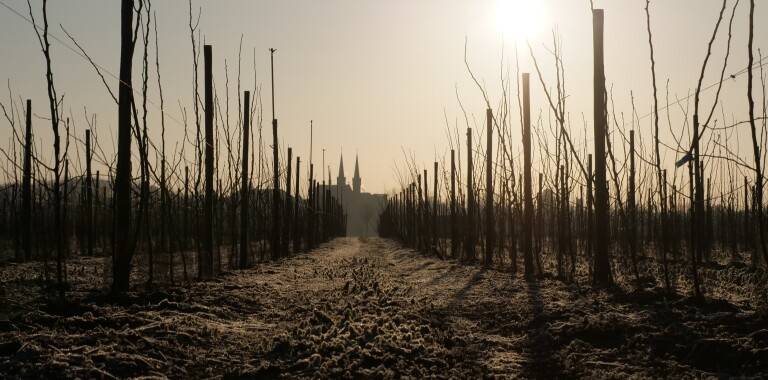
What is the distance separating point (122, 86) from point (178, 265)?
277 inches

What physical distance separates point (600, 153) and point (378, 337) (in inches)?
179

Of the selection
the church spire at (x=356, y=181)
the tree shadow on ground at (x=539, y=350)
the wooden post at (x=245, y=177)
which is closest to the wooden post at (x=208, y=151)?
the wooden post at (x=245, y=177)

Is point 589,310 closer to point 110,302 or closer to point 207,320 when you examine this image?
point 207,320

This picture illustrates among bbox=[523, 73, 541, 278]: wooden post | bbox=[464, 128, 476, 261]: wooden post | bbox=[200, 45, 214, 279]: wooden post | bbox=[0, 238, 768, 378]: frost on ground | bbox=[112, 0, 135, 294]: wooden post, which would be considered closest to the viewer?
bbox=[0, 238, 768, 378]: frost on ground

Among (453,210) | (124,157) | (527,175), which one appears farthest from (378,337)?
(453,210)

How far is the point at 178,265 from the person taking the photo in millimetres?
13070

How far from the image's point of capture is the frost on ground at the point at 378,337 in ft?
12.3

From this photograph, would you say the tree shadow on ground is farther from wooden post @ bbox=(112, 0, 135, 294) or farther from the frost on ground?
wooden post @ bbox=(112, 0, 135, 294)

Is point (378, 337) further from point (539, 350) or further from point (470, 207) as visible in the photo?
point (470, 207)

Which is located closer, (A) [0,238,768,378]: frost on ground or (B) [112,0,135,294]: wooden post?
(A) [0,238,768,378]: frost on ground

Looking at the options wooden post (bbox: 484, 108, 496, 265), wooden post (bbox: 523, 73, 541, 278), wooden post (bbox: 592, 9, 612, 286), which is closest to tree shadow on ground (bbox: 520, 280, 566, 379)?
wooden post (bbox: 592, 9, 612, 286)

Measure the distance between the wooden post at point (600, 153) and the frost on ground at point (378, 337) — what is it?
92 cm

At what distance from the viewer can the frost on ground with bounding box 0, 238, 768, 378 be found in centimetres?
374

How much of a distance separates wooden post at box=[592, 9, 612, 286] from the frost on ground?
92 cm
